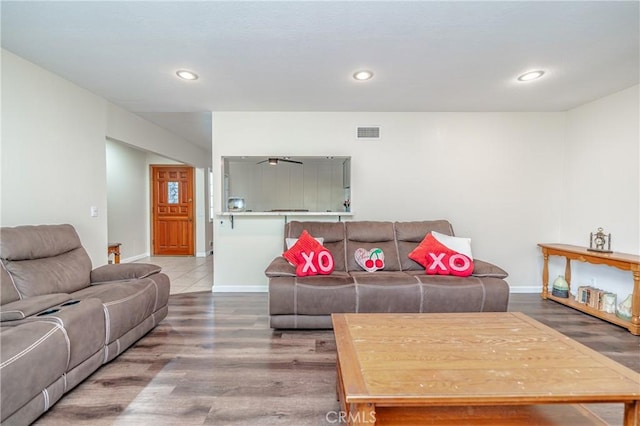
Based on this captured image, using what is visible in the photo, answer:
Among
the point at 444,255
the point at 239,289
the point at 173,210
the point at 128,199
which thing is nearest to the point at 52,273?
the point at 239,289

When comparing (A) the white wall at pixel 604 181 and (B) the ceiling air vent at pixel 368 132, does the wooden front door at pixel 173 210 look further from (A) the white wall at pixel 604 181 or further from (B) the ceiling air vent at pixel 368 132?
(A) the white wall at pixel 604 181

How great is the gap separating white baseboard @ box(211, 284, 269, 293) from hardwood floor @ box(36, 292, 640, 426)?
82 cm

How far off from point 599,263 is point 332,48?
332 cm

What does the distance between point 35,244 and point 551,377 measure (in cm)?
334

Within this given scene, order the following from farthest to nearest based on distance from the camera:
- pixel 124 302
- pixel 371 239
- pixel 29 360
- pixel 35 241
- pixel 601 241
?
pixel 371 239 < pixel 601 241 < pixel 35 241 < pixel 124 302 < pixel 29 360

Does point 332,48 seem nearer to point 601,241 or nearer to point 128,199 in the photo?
point 601,241

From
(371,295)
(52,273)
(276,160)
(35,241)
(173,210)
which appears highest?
(276,160)

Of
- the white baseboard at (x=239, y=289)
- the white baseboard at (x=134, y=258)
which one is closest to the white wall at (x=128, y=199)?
the white baseboard at (x=134, y=258)

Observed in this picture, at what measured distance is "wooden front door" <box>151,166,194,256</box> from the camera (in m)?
6.65

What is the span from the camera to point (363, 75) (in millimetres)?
2697

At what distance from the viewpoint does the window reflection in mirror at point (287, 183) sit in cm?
398

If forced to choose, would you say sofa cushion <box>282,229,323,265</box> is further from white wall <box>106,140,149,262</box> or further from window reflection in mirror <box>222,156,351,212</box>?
white wall <box>106,140,149,262</box>

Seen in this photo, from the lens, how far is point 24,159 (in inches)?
97.6

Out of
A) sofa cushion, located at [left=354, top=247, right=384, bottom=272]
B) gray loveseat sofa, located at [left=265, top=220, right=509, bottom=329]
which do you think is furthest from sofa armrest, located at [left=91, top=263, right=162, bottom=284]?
sofa cushion, located at [left=354, top=247, right=384, bottom=272]
